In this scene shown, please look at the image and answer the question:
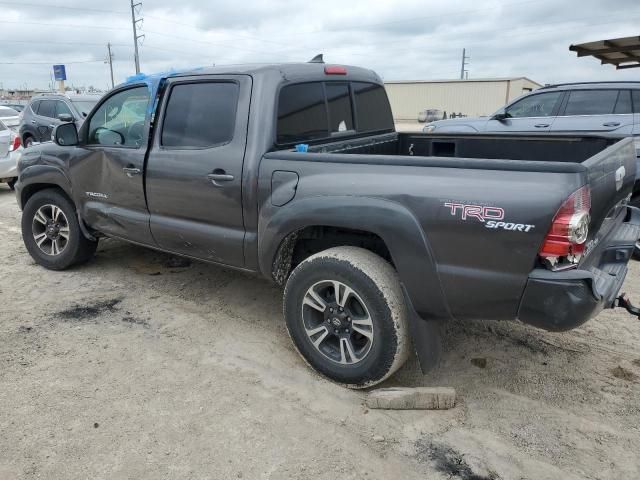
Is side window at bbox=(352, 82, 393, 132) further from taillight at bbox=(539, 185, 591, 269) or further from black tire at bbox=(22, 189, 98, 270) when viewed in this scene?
black tire at bbox=(22, 189, 98, 270)

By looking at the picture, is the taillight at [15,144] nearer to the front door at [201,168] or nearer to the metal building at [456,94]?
the front door at [201,168]

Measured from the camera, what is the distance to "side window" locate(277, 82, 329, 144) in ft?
11.0

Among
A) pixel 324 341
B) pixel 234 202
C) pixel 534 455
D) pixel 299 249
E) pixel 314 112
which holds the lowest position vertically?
pixel 534 455

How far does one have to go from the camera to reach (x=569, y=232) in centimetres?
Answer: 222

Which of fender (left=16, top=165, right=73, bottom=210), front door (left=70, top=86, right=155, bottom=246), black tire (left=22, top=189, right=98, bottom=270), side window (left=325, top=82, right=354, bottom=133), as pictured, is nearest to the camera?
side window (left=325, top=82, right=354, bottom=133)

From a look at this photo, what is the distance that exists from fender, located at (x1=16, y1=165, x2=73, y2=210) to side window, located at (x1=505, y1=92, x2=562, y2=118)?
665 cm

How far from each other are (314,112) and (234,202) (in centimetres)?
90

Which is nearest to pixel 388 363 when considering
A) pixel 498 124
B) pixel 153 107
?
pixel 153 107

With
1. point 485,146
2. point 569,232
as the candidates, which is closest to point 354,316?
point 569,232

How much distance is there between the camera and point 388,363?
2822 mm

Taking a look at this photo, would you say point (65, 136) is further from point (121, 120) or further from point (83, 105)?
point (83, 105)

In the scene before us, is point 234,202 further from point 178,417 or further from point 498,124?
point 498,124

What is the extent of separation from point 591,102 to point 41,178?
7.23m

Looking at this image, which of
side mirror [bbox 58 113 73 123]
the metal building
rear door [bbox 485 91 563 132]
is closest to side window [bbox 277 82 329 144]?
rear door [bbox 485 91 563 132]
